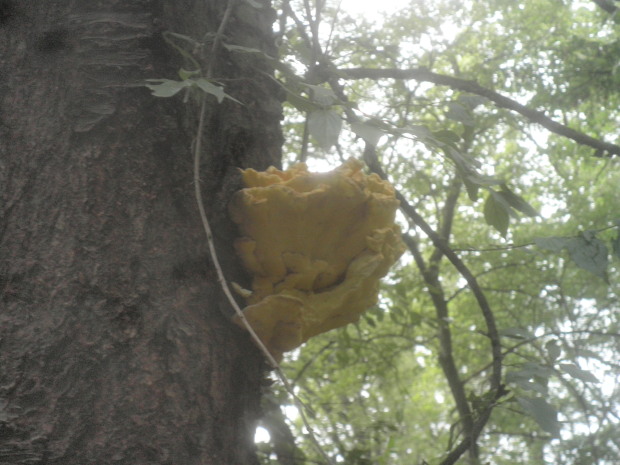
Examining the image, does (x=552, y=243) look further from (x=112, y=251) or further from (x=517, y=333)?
(x=112, y=251)

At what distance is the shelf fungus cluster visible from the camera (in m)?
1.27

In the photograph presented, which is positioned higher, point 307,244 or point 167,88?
point 167,88

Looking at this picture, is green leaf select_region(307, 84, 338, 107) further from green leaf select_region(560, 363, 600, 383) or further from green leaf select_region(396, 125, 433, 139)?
green leaf select_region(560, 363, 600, 383)

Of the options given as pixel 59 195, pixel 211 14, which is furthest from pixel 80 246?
pixel 211 14

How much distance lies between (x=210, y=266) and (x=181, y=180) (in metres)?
0.16

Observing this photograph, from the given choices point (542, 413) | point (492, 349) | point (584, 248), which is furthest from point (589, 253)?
point (492, 349)

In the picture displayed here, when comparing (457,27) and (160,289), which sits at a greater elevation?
(457,27)

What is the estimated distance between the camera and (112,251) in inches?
44.3

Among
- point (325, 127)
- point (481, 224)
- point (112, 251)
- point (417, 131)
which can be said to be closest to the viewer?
point (112, 251)

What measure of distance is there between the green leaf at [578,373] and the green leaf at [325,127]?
0.87 metres

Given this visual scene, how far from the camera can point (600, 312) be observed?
5512 mm

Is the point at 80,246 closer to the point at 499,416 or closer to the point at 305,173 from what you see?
the point at 305,173

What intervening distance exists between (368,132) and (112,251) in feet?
1.67

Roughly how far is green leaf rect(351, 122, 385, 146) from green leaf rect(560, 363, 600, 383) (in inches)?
31.7
